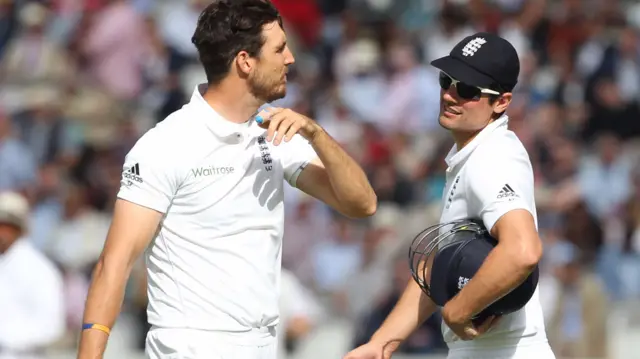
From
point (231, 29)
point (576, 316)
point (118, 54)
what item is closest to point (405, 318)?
point (231, 29)

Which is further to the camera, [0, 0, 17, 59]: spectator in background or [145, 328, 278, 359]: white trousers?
[0, 0, 17, 59]: spectator in background

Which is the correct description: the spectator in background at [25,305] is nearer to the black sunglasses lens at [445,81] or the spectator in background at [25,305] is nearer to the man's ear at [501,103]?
the black sunglasses lens at [445,81]

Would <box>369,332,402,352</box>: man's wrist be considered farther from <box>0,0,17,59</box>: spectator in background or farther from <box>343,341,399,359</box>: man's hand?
<box>0,0,17,59</box>: spectator in background

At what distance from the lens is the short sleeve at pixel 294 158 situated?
545 cm

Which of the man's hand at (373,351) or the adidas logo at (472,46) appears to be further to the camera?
the man's hand at (373,351)

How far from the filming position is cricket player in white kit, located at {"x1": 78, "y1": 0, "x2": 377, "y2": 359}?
5.04 metres

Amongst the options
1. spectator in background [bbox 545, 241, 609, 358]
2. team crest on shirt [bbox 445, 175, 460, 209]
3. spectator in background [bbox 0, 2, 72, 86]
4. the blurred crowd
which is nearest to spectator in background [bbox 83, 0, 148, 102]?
the blurred crowd

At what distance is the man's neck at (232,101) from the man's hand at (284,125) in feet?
0.64

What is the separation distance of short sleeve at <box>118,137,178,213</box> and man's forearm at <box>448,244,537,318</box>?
1.22 m

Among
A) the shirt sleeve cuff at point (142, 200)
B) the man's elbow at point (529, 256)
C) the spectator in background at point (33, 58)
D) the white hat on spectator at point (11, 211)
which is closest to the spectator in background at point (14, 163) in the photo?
the spectator in background at point (33, 58)

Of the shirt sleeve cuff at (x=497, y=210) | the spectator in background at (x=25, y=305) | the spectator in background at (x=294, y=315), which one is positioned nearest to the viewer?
the shirt sleeve cuff at (x=497, y=210)

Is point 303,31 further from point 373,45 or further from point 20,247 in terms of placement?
point 20,247

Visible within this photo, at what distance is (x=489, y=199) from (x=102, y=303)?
1.51 metres

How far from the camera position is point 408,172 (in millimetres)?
12617
